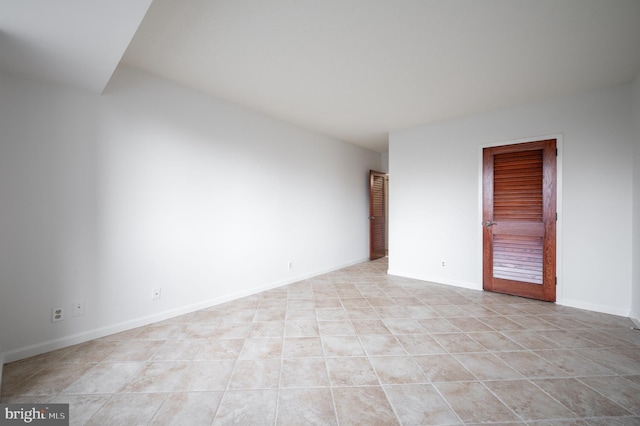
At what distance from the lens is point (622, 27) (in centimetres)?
194

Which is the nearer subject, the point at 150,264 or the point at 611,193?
the point at 150,264

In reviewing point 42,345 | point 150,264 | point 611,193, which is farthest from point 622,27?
point 42,345

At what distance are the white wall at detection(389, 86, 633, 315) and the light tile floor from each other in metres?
0.53

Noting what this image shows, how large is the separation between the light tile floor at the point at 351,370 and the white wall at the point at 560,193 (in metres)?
0.53

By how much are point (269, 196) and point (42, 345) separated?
2.61 metres

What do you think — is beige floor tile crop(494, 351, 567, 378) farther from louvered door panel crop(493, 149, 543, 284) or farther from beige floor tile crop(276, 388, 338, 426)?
louvered door panel crop(493, 149, 543, 284)

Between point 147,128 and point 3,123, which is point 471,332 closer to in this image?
point 147,128

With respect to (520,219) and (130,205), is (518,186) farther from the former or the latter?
(130,205)

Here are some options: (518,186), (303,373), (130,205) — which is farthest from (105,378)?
(518,186)

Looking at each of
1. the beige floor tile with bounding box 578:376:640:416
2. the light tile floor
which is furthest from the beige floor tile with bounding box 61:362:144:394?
the beige floor tile with bounding box 578:376:640:416

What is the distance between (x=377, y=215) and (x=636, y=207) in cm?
401

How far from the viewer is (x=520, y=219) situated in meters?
3.38

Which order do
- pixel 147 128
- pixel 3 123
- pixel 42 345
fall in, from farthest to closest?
1. pixel 147 128
2. pixel 42 345
3. pixel 3 123

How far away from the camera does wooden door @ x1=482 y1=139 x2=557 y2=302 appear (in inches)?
126
